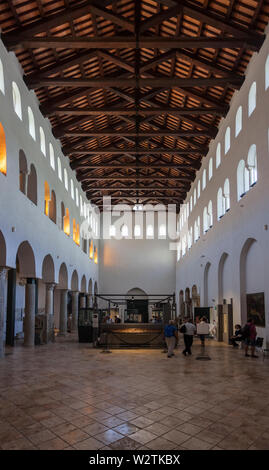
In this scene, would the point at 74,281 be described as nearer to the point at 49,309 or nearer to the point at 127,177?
the point at 127,177

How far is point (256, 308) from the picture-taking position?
49.2 ft

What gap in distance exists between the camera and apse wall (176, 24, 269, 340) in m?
14.0

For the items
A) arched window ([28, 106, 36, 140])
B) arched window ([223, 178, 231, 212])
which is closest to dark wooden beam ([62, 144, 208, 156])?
arched window ([223, 178, 231, 212])

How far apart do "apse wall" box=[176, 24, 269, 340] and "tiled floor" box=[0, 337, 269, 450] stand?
14.5ft

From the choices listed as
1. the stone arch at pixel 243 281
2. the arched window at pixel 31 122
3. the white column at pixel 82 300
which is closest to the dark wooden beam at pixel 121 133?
the arched window at pixel 31 122

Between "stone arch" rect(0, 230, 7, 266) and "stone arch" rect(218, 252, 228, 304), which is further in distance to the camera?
"stone arch" rect(218, 252, 228, 304)

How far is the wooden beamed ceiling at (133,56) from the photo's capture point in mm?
13688

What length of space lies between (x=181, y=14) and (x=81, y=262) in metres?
19.7

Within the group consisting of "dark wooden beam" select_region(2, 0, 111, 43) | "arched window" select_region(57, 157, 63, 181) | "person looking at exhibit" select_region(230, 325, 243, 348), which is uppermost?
"dark wooden beam" select_region(2, 0, 111, 43)

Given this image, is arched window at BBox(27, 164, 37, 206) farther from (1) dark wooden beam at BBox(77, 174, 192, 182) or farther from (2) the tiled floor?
(1) dark wooden beam at BBox(77, 174, 192, 182)

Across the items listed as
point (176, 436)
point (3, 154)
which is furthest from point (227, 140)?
point (176, 436)

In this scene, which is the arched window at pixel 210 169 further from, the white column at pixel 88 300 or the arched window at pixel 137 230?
the arched window at pixel 137 230

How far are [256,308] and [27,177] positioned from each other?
36.9 feet

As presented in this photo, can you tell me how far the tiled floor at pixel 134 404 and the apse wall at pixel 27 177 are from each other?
5.30 m
